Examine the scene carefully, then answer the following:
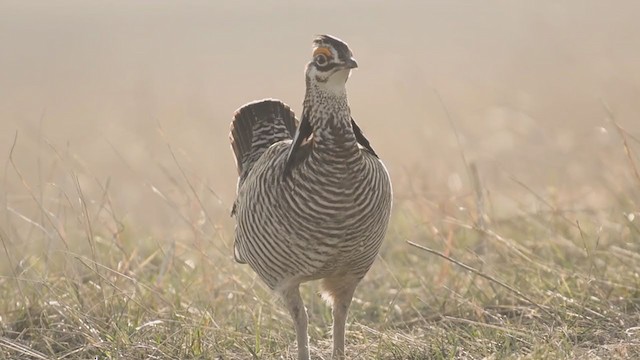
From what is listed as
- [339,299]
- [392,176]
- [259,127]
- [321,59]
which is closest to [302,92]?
→ [392,176]

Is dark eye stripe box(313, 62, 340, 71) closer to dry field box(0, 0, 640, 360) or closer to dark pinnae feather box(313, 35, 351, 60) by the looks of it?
dark pinnae feather box(313, 35, 351, 60)

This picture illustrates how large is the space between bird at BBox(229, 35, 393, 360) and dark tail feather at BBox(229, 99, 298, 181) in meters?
0.84

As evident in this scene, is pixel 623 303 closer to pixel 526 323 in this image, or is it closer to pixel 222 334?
pixel 526 323

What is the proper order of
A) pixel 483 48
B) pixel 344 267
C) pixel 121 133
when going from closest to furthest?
pixel 344 267 < pixel 121 133 < pixel 483 48

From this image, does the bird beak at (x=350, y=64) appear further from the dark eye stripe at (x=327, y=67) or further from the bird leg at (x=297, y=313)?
the bird leg at (x=297, y=313)

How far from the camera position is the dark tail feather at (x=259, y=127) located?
5.86 m

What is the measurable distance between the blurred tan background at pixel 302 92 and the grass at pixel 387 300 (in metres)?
0.36

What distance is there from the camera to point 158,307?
5617 mm

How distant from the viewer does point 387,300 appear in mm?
6055

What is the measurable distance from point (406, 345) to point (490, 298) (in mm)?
975

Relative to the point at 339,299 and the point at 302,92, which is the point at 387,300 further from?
the point at 302,92

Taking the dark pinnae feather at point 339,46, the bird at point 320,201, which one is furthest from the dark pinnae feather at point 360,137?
the dark pinnae feather at point 339,46

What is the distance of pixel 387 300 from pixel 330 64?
1.90 metres

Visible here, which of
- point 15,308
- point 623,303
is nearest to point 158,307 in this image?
A: point 15,308
